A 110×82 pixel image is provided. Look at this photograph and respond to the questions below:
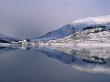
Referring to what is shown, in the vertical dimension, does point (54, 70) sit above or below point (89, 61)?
below

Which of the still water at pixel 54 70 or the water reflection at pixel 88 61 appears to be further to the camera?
the water reflection at pixel 88 61

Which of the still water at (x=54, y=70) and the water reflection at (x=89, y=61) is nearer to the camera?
the still water at (x=54, y=70)

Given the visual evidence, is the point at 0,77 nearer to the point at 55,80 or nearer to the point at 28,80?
the point at 28,80

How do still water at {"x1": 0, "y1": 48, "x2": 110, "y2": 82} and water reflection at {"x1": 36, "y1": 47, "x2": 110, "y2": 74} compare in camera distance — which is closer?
still water at {"x1": 0, "y1": 48, "x2": 110, "y2": 82}

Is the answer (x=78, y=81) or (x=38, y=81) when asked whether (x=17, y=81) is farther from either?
(x=78, y=81)

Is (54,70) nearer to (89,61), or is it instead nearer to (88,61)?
(88,61)

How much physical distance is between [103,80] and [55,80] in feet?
19.1

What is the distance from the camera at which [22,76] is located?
37.3 meters

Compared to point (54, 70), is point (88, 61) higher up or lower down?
higher up

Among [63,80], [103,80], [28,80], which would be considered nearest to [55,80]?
[63,80]

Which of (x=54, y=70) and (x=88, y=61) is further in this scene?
(x=88, y=61)

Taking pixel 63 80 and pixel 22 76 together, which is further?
pixel 22 76

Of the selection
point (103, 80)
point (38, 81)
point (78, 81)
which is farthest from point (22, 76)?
point (103, 80)

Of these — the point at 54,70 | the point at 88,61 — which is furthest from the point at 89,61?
the point at 54,70
